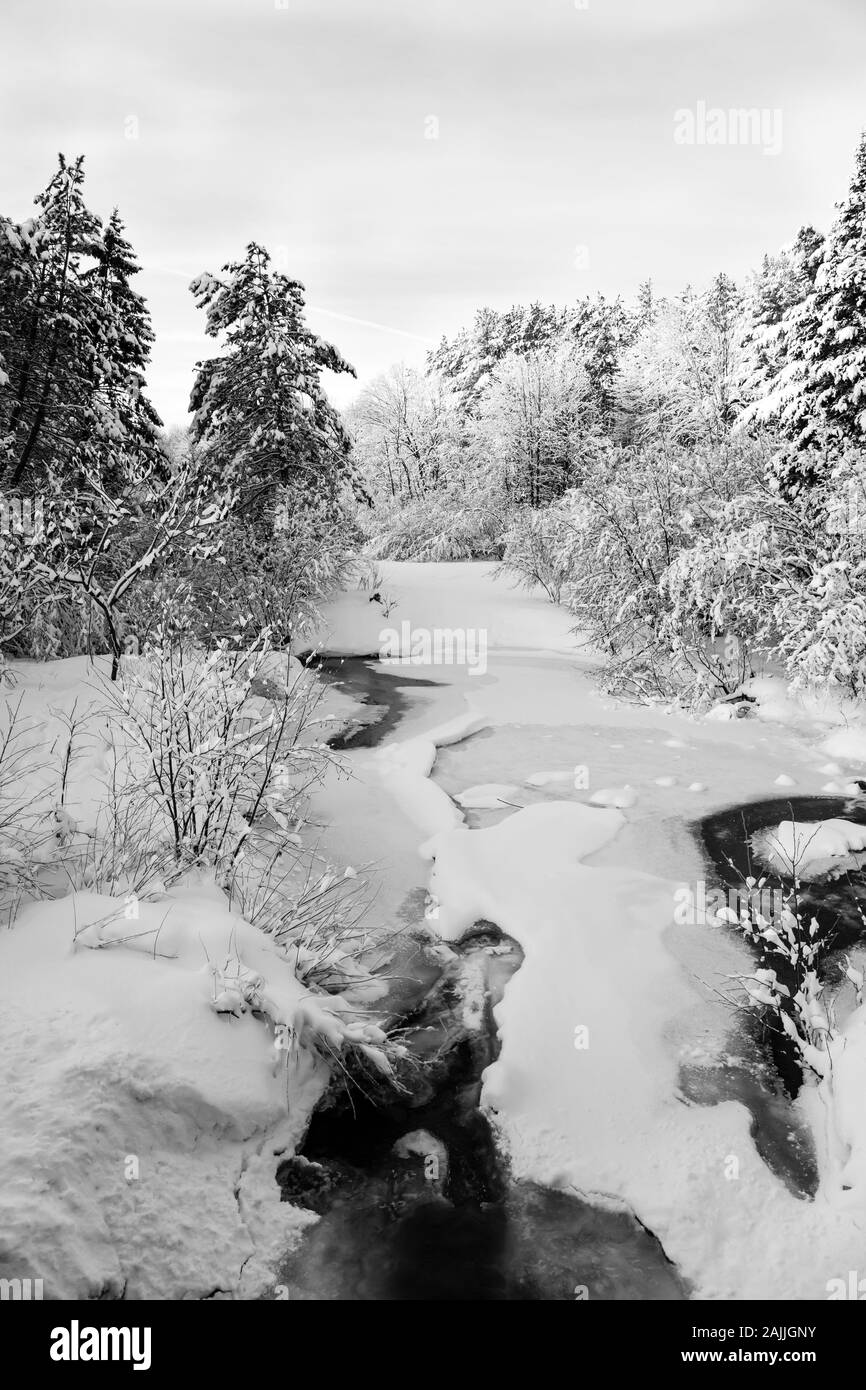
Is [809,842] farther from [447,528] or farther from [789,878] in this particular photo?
[447,528]

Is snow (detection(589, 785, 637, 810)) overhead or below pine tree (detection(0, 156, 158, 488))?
below

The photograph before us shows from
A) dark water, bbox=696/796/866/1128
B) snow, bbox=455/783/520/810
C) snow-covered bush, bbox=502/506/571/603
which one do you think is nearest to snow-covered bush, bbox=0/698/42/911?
dark water, bbox=696/796/866/1128

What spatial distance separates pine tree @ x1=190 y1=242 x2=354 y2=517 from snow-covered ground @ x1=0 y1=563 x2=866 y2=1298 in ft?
39.3

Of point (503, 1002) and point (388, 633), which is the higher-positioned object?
point (388, 633)

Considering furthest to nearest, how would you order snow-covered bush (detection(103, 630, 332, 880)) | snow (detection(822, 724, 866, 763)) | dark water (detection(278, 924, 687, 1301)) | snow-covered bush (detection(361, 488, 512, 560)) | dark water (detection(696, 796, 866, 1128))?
snow-covered bush (detection(361, 488, 512, 560)), snow (detection(822, 724, 866, 763)), snow-covered bush (detection(103, 630, 332, 880)), dark water (detection(696, 796, 866, 1128)), dark water (detection(278, 924, 687, 1301))

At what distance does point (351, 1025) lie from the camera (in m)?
3.79

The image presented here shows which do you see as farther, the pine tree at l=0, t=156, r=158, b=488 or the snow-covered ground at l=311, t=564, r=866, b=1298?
the pine tree at l=0, t=156, r=158, b=488

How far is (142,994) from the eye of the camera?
3.18 metres

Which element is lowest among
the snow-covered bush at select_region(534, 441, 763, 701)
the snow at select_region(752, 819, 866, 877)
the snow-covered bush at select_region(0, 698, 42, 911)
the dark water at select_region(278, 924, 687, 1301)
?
the dark water at select_region(278, 924, 687, 1301)

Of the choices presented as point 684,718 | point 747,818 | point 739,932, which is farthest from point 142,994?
point 684,718

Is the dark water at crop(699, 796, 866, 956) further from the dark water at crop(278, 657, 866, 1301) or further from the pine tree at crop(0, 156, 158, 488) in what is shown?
the pine tree at crop(0, 156, 158, 488)

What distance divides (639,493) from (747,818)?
300 inches

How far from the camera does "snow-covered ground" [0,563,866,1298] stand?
8.32ft
